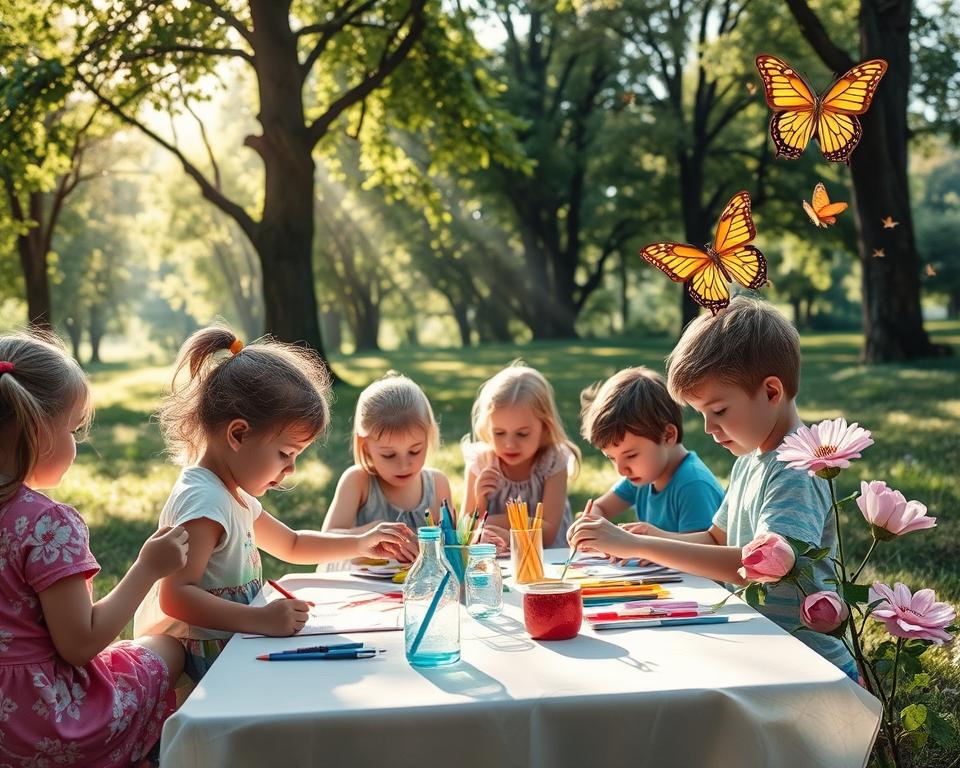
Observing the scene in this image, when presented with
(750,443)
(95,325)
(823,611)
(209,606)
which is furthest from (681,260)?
(95,325)

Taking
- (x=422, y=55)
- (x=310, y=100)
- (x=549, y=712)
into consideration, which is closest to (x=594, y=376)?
(x=422, y=55)

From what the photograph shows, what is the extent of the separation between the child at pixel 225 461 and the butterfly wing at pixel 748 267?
53.0 inches

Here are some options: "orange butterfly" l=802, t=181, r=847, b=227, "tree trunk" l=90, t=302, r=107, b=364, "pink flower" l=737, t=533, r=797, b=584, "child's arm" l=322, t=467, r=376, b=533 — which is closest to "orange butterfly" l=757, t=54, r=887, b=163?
"orange butterfly" l=802, t=181, r=847, b=227

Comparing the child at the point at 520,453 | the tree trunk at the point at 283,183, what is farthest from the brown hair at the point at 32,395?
the tree trunk at the point at 283,183

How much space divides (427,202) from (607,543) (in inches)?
590

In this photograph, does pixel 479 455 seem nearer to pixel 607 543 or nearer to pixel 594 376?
pixel 607 543

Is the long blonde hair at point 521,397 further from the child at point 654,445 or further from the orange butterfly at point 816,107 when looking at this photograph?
the orange butterfly at point 816,107

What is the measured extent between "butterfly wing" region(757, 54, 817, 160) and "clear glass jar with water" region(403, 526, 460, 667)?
1.49 metres

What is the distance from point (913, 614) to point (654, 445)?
1888mm

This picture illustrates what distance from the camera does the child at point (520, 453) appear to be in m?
4.56

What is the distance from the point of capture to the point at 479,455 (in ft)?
16.0

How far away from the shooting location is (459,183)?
3047 centimetres

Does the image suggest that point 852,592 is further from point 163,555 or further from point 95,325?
point 95,325

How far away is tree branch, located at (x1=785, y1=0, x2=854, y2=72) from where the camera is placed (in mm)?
12117
